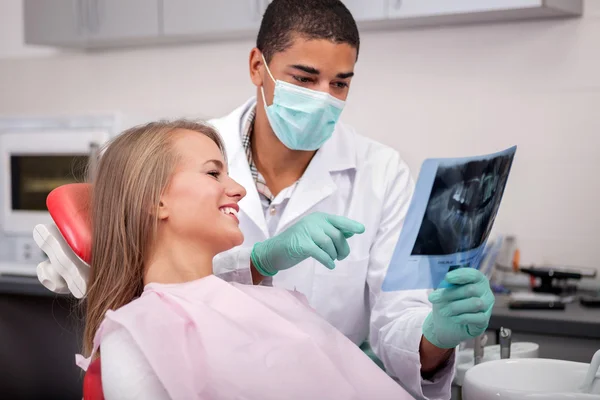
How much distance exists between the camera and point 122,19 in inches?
138

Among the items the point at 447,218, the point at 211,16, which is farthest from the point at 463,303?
the point at 211,16

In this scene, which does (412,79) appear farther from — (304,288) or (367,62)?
(304,288)

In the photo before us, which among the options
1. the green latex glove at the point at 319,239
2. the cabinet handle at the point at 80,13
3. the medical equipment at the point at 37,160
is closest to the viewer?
the green latex glove at the point at 319,239

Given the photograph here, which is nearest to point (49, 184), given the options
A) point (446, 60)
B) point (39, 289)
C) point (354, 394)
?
point (39, 289)

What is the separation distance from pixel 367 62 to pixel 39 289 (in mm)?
1640

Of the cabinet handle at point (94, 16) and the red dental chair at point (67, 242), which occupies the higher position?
the cabinet handle at point (94, 16)

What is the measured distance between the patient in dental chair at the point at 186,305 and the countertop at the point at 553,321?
1.18 metres

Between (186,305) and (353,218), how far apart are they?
0.64m

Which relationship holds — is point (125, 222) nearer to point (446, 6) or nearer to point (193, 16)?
point (446, 6)

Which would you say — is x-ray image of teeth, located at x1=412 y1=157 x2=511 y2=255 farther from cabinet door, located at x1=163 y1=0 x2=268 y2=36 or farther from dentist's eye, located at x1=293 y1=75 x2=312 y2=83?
cabinet door, located at x1=163 y1=0 x2=268 y2=36

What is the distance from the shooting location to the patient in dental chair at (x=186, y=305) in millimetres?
1208

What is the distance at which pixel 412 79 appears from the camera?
3.22 m

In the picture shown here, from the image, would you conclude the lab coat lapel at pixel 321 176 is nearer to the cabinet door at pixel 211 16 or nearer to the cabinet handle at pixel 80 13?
the cabinet door at pixel 211 16

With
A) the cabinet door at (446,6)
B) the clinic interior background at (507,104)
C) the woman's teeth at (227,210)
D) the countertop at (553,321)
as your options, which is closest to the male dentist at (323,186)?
the woman's teeth at (227,210)
